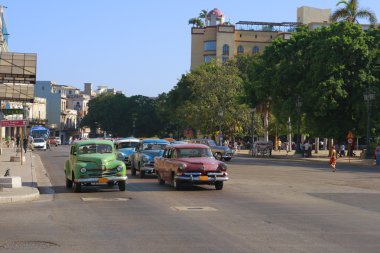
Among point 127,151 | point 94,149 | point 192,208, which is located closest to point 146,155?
point 94,149

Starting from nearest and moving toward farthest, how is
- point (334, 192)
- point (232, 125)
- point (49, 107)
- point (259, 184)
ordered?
1. point (334, 192)
2. point (259, 184)
3. point (232, 125)
4. point (49, 107)

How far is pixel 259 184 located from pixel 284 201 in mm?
6689

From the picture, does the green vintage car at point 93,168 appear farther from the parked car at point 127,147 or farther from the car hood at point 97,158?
A: the parked car at point 127,147

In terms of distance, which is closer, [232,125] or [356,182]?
[356,182]

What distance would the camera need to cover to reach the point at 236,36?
122 m

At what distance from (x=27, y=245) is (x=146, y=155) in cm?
1762

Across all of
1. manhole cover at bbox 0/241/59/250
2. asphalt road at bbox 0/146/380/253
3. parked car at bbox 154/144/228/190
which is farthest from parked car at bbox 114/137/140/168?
manhole cover at bbox 0/241/59/250

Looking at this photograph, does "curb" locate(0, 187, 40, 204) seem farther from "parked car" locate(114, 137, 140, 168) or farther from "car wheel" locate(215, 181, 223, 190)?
"parked car" locate(114, 137, 140, 168)

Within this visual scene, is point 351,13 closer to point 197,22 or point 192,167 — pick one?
point 192,167

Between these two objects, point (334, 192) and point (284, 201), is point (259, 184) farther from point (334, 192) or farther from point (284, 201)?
point (284, 201)

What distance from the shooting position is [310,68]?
188ft

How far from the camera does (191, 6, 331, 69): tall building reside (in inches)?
4712

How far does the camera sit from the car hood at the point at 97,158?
2096 centimetres

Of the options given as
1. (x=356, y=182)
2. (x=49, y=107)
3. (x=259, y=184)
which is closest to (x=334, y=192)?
(x=259, y=184)
